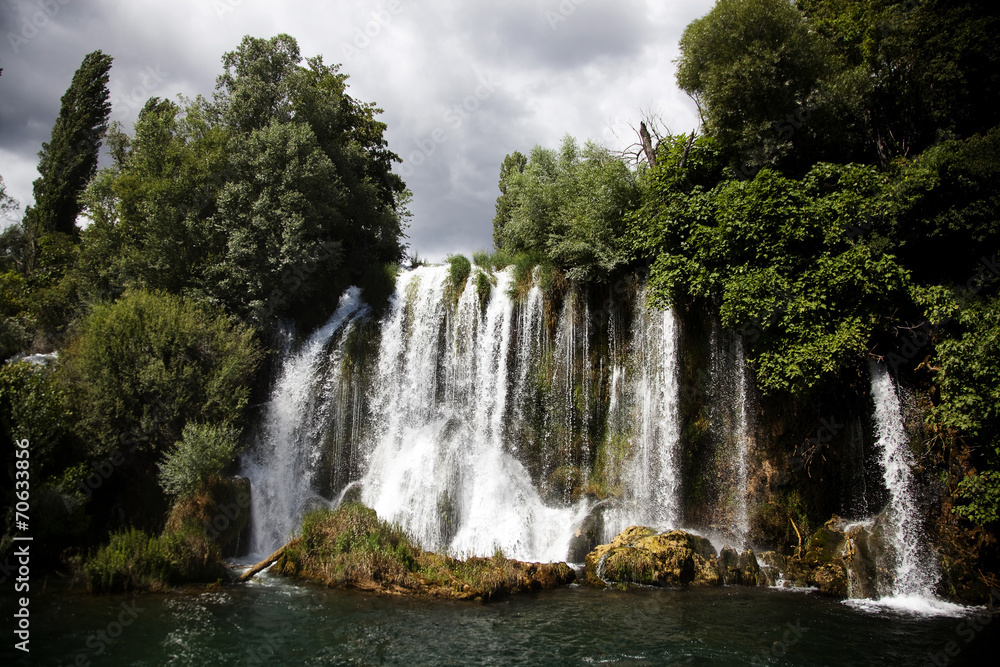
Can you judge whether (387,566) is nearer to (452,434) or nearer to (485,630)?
(485,630)

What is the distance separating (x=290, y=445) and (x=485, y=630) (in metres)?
11.4

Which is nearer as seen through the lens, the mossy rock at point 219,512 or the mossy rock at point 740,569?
the mossy rock at point 740,569

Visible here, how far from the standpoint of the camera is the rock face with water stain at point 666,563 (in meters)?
13.8

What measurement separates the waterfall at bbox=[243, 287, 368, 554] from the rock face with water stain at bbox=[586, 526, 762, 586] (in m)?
9.23

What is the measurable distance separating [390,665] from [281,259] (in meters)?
15.8

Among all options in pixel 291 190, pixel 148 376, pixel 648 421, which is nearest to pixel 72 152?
pixel 291 190

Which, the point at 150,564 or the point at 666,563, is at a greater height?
the point at 666,563

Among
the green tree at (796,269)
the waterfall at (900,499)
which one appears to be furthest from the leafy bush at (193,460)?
the waterfall at (900,499)

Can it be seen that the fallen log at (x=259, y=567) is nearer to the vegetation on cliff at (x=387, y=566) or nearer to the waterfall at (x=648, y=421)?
the vegetation on cliff at (x=387, y=566)

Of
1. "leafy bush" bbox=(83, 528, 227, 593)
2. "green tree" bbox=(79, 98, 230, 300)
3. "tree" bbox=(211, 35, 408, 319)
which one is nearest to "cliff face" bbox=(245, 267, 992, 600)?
"tree" bbox=(211, 35, 408, 319)

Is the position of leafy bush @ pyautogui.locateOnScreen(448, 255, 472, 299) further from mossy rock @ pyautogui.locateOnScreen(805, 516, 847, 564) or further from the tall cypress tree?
the tall cypress tree

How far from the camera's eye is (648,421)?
17422 millimetres

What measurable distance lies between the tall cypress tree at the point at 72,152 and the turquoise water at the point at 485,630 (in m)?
31.6

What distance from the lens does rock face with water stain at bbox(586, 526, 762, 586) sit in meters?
13.8
